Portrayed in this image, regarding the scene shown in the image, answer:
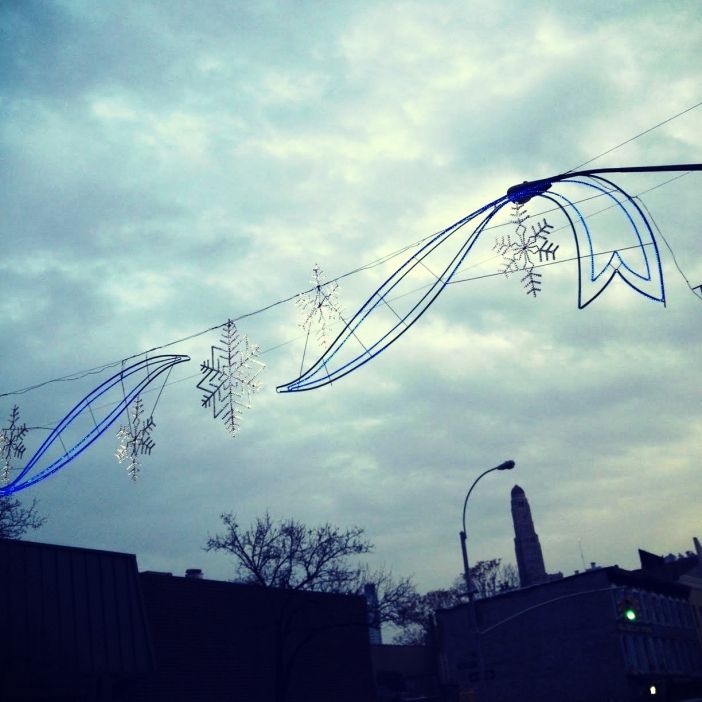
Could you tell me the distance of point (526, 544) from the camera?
95.0 metres

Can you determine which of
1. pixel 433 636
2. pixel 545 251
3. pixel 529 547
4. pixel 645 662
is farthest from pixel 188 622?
pixel 529 547

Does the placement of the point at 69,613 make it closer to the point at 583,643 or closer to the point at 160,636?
the point at 160,636

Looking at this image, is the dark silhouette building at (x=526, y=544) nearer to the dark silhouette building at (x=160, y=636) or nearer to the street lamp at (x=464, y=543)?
the dark silhouette building at (x=160, y=636)

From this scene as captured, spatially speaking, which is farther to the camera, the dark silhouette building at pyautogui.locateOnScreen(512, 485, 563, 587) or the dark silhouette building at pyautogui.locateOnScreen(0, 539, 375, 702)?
the dark silhouette building at pyautogui.locateOnScreen(512, 485, 563, 587)

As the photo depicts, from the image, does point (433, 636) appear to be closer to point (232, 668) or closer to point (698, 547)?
point (698, 547)

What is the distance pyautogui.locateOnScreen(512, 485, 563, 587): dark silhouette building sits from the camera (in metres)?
92.1

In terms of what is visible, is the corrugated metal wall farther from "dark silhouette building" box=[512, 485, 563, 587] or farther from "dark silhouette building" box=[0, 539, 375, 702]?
"dark silhouette building" box=[512, 485, 563, 587]

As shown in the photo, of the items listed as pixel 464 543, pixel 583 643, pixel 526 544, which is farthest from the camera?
pixel 526 544

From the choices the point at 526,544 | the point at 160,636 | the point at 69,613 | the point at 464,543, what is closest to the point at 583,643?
the point at 464,543

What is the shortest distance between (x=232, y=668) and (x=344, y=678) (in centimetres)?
630

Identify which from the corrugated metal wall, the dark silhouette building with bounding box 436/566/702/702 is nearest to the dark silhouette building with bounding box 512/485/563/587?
the dark silhouette building with bounding box 436/566/702/702

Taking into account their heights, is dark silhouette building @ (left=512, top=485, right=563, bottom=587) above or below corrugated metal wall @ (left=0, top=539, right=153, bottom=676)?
above

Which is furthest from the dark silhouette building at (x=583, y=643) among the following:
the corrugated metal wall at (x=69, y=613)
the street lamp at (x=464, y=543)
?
Result: the corrugated metal wall at (x=69, y=613)

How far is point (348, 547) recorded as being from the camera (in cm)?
3600
